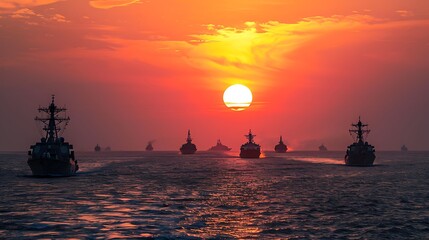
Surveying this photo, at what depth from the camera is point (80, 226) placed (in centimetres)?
3556

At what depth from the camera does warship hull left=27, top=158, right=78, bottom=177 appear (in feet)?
306

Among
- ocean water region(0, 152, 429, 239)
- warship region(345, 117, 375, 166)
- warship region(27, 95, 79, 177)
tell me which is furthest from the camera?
warship region(345, 117, 375, 166)

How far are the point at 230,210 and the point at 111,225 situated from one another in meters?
13.7

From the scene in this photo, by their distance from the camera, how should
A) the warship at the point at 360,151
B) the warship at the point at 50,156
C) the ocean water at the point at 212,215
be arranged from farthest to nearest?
the warship at the point at 360,151, the warship at the point at 50,156, the ocean water at the point at 212,215

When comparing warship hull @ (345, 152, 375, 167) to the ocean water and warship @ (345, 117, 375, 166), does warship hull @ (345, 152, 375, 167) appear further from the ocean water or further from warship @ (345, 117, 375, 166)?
the ocean water

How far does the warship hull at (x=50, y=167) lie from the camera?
306 feet

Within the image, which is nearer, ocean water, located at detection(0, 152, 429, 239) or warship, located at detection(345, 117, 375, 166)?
ocean water, located at detection(0, 152, 429, 239)

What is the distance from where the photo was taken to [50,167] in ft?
308

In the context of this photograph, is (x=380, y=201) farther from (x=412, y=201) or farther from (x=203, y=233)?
(x=203, y=233)

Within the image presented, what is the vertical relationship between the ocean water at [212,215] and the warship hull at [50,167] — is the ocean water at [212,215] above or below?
below

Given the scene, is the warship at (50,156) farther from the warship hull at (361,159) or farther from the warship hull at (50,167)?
the warship hull at (361,159)

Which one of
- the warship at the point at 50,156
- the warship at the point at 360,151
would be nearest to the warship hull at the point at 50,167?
Answer: the warship at the point at 50,156

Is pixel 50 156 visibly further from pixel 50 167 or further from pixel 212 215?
pixel 212 215

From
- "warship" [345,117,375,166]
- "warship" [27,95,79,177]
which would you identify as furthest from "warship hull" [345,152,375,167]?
"warship" [27,95,79,177]
